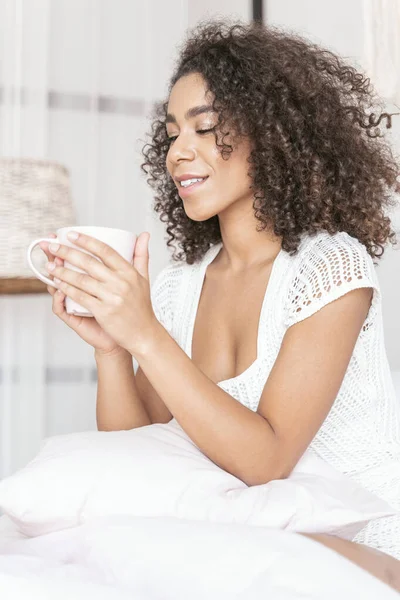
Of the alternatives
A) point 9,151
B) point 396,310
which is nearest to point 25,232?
point 9,151

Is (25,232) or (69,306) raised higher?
(69,306)

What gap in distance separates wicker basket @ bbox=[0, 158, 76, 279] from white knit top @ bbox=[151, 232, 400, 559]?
104cm

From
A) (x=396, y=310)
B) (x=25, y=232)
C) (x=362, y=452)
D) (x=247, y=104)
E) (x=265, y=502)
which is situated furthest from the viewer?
(x=25, y=232)

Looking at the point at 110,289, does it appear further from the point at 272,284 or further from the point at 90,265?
the point at 272,284

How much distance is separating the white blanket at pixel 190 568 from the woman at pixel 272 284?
24 cm

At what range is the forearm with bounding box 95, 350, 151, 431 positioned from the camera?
4.06ft

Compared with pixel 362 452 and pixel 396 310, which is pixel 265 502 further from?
pixel 396 310

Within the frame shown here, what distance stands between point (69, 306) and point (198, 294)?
476mm

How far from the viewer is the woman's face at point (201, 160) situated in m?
1.26

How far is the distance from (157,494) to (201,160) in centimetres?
59

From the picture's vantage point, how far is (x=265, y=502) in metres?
0.84

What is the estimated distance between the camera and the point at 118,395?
4.16 ft

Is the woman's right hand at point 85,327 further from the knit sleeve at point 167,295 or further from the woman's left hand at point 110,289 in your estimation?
the knit sleeve at point 167,295

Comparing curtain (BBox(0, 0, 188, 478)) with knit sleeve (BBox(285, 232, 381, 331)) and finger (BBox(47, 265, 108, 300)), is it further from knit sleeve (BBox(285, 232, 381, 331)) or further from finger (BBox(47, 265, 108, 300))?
finger (BBox(47, 265, 108, 300))
